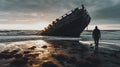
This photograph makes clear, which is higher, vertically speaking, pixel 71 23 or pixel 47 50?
pixel 71 23

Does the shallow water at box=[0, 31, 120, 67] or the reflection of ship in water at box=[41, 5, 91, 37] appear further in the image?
the reflection of ship in water at box=[41, 5, 91, 37]

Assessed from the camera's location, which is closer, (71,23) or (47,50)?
(47,50)

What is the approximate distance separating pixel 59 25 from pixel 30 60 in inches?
949

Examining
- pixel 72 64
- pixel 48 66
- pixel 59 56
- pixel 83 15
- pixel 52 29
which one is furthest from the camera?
pixel 52 29

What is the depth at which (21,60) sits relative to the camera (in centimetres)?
1482

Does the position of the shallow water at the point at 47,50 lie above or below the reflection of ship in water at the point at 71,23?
below

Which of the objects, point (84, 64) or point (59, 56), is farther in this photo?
point (59, 56)

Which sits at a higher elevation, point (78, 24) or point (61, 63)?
point (78, 24)

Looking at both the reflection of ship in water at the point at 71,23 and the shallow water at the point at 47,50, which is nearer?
the shallow water at the point at 47,50

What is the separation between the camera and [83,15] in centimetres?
3828

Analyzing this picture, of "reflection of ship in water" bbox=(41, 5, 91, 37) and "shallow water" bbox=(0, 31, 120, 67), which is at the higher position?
"reflection of ship in water" bbox=(41, 5, 91, 37)

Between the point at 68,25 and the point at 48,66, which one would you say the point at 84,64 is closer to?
the point at 48,66

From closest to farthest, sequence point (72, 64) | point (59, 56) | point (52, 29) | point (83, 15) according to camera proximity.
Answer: point (72, 64) → point (59, 56) → point (83, 15) → point (52, 29)

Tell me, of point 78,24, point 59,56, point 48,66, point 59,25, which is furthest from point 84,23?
point 48,66
